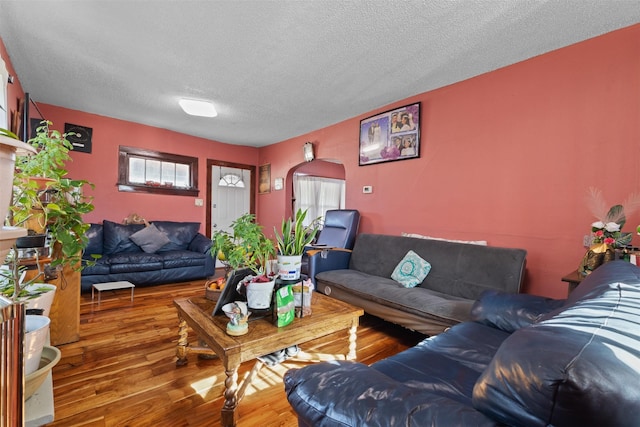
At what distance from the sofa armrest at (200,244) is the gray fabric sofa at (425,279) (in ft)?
6.57

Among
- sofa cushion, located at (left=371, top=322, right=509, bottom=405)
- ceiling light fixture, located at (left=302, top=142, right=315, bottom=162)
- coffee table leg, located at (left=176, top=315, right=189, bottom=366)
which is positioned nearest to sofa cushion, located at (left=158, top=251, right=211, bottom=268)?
ceiling light fixture, located at (left=302, top=142, right=315, bottom=162)

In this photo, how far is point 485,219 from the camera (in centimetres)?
269

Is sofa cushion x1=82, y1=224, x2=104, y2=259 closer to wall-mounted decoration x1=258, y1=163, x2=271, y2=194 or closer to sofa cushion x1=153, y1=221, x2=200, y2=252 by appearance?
sofa cushion x1=153, y1=221, x2=200, y2=252

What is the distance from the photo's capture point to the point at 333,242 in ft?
12.6

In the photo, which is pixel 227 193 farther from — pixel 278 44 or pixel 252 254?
pixel 252 254

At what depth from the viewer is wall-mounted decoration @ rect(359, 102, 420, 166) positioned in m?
3.24

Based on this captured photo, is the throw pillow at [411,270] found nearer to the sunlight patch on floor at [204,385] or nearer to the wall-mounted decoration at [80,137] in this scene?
the sunlight patch on floor at [204,385]

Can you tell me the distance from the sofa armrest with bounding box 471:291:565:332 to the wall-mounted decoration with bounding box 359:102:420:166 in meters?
1.88

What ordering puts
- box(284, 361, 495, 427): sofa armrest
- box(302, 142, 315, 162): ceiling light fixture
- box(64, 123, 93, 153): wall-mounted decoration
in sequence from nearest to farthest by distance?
box(284, 361, 495, 427): sofa armrest → box(64, 123, 93, 153): wall-mounted decoration → box(302, 142, 315, 162): ceiling light fixture

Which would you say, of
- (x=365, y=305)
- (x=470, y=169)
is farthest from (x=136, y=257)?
(x=470, y=169)

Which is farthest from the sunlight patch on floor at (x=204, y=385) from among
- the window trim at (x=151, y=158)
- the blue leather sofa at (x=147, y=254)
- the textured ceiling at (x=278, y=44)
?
the window trim at (x=151, y=158)

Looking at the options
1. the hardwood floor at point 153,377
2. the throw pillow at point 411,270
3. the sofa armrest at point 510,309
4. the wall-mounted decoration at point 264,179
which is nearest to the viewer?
the hardwood floor at point 153,377

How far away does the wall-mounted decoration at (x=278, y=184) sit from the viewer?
5314mm

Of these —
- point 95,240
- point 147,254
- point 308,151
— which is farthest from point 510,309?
point 95,240
